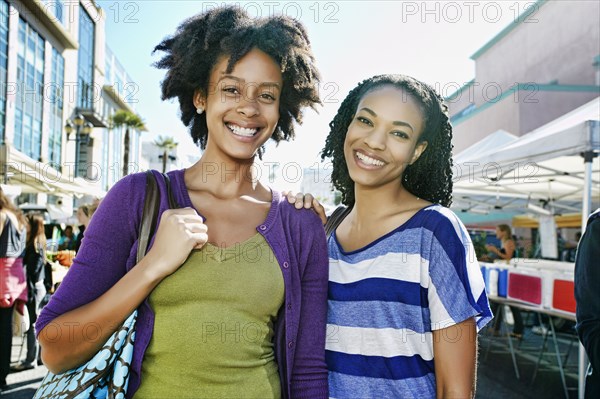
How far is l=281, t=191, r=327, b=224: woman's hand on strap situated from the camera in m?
2.00

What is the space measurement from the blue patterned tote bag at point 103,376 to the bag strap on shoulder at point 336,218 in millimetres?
962

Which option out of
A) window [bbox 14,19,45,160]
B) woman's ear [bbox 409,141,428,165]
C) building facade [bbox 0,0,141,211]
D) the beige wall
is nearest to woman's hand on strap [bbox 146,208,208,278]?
woman's ear [bbox 409,141,428,165]

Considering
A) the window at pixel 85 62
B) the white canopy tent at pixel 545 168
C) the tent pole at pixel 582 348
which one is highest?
the window at pixel 85 62

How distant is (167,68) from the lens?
7.25 feet

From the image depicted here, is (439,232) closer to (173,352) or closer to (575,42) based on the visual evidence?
(173,352)

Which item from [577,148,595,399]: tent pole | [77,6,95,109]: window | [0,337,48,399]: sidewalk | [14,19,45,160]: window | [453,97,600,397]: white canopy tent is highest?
[77,6,95,109]: window

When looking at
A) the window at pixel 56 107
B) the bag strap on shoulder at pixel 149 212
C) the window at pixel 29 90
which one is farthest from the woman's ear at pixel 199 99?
the window at pixel 56 107

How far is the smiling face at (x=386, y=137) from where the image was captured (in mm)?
2115

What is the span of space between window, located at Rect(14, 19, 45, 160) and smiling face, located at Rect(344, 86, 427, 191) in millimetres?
27256

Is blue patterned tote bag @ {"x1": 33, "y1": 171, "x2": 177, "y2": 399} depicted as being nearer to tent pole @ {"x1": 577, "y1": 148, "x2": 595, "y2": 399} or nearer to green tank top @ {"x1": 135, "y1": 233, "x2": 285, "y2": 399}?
green tank top @ {"x1": 135, "y1": 233, "x2": 285, "y2": 399}

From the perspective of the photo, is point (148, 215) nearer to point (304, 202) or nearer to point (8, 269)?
point (304, 202)

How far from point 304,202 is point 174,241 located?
1.99ft

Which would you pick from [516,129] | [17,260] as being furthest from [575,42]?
[17,260]

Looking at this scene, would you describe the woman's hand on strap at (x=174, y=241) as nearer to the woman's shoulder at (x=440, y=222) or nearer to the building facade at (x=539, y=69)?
the woman's shoulder at (x=440, y=222)
